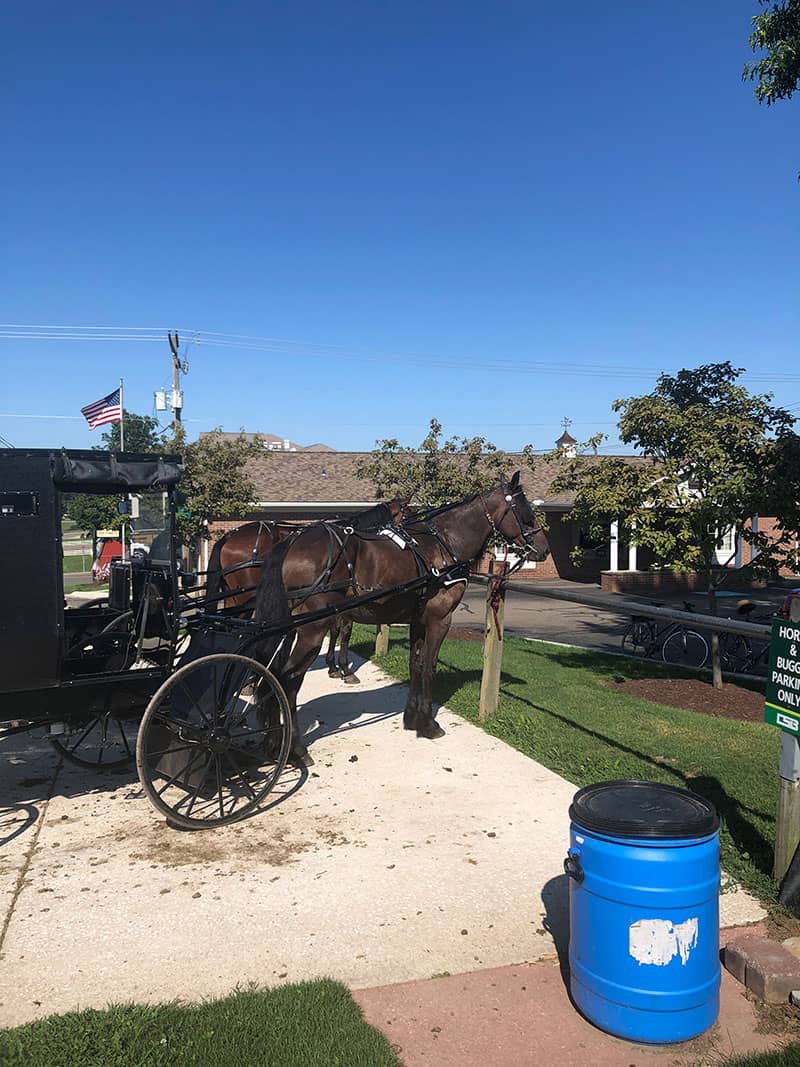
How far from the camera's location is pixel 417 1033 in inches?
134

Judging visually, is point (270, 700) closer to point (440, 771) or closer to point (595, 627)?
point (440, 771)

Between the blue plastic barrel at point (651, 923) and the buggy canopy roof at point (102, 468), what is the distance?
374cm

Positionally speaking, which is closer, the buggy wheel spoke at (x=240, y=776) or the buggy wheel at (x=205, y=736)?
the buggy wheel at (x=205, y=736)

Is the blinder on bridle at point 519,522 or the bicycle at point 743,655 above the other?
the blinder on bridle at point 519,522

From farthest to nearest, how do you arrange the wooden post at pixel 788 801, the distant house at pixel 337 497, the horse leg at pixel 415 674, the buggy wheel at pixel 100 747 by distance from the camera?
1. the distant house at pixel 337 497
2. the horse leg at pixel 415 674
3. the buggy wheel at pixel 100 747
4. the wooden post at pixel 788 801

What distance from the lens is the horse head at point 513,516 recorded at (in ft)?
28.9

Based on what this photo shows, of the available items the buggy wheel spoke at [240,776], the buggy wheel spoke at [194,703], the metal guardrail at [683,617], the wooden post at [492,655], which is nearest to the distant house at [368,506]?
the wooden post at [492,655]

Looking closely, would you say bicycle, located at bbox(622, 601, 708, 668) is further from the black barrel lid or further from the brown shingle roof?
the brown shingle roof

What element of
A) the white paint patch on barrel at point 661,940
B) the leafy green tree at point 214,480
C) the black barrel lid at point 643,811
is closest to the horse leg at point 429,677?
the black barrel lid at point 643,811

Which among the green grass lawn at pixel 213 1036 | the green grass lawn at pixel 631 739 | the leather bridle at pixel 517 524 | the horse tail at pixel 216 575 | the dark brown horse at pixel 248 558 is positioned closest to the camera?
the green grass lawn at pixel 213 1036

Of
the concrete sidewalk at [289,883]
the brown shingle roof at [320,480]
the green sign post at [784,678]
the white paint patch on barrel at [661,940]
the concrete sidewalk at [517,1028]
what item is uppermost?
the brown shingle roof at [320,480]

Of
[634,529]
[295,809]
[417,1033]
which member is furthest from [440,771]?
[634,529]

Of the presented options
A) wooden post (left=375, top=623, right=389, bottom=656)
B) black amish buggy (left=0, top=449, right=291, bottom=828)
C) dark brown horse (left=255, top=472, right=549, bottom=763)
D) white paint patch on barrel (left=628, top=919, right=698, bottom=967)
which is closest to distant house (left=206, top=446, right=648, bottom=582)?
wooden post (left=375, top=623, right=389, bottom=656)

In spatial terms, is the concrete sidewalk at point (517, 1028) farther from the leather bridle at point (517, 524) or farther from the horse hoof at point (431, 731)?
the leather bridle at point (517, 524)
